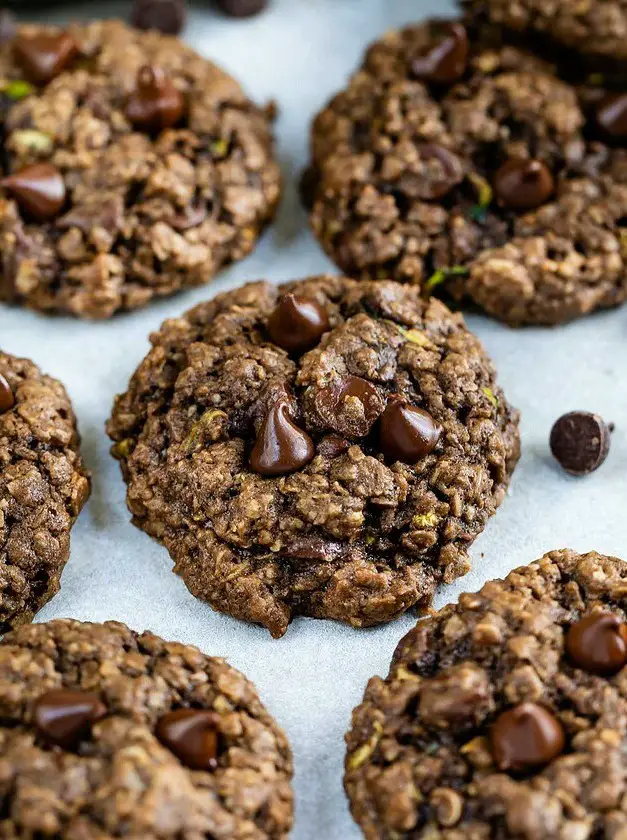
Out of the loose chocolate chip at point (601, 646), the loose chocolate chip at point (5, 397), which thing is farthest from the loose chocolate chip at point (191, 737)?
the loose chocolate chip at point (5, 397)

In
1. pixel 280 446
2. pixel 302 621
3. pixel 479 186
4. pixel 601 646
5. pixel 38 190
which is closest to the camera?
pixel 601 646

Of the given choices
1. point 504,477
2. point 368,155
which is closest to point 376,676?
point 504,477

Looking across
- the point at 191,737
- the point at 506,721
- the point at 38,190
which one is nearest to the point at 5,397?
the point at 38,190

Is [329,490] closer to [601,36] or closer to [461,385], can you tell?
[461,385]

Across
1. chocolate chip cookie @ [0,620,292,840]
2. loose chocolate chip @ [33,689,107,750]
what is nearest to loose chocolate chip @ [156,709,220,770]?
chocolate chip cookie @ [0,620,292,840]

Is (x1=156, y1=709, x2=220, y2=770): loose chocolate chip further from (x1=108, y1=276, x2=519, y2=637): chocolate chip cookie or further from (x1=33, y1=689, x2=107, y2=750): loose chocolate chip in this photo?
(x1=108, y1=276, x2=519, y2=637): chocolate chip cookie

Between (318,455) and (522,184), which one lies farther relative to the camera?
(522,184)

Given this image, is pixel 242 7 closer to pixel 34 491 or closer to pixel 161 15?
pixel 161 15
